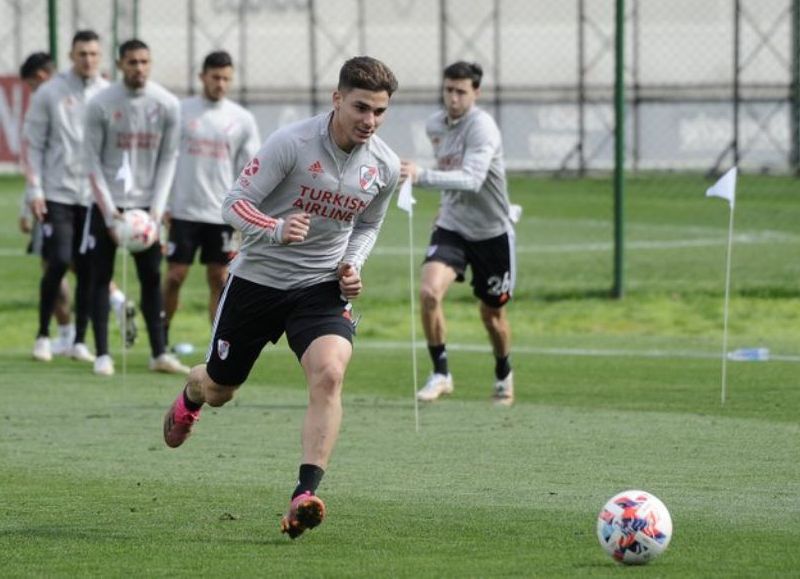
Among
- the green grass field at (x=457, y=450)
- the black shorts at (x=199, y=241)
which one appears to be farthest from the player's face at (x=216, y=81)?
the green grass field at (x=457, y=450)

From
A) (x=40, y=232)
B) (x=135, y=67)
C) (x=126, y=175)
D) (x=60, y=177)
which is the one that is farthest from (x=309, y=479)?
(x=40, y=232)

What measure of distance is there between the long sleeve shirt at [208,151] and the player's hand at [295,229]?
673cm

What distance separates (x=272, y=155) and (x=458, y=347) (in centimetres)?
811

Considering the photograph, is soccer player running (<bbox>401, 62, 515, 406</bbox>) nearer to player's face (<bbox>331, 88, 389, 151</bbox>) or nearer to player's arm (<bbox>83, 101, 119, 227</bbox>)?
player's arm (<bbox>83, 101, 119, 227</bbox>)

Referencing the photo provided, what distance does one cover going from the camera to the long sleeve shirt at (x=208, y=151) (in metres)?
14.6

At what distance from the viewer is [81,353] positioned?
584 inches

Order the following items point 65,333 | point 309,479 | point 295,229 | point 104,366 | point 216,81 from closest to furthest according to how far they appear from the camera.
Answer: point 309,479 < point 295,229 < point 104,366 < point 216,81 < point 65,333

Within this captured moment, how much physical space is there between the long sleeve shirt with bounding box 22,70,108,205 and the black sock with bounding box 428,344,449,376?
342 cm

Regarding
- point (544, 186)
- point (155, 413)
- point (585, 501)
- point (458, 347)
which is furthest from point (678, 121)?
point (585, 501)

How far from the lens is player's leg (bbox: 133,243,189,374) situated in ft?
45.5

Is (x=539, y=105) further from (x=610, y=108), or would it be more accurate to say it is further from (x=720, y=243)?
(x=720, y=243)

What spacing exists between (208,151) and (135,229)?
1.46m

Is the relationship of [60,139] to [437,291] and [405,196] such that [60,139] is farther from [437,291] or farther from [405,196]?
[405,196]

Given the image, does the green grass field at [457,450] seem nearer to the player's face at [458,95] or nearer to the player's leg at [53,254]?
the player's leg at [53,254]
